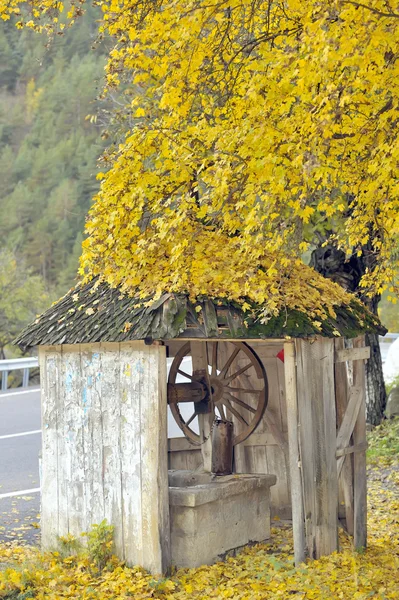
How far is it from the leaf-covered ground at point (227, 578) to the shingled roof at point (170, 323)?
2076mm

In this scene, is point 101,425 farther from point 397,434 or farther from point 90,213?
point 397,434

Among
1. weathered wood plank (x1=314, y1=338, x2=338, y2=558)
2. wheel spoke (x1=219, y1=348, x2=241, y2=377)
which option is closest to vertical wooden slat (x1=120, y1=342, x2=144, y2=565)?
weathered wood plank (x1=314, y1=338, x2=338, y2=558)

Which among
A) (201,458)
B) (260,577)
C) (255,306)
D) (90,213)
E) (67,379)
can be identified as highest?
(90,213)

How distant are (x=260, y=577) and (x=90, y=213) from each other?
145 inches

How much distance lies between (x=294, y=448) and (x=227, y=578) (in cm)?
137

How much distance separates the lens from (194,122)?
8727mm

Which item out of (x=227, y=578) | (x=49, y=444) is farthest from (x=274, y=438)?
(x=49, y=444)

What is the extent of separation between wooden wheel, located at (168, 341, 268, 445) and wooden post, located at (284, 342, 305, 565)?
1.45 m

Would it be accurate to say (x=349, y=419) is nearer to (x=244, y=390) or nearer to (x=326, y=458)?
(x=326, y=458)

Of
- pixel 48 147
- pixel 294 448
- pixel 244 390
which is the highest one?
pixel 48 147

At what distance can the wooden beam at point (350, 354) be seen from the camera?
8.38 metres

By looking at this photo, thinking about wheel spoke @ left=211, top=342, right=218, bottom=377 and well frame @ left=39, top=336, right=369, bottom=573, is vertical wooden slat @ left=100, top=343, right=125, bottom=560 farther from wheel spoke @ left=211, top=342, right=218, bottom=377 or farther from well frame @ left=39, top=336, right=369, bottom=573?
wheel spoke @ left=211, top=342, right=218, bottom=377

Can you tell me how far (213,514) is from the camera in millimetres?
8305

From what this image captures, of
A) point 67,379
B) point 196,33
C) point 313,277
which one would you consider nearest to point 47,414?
point 67,379
